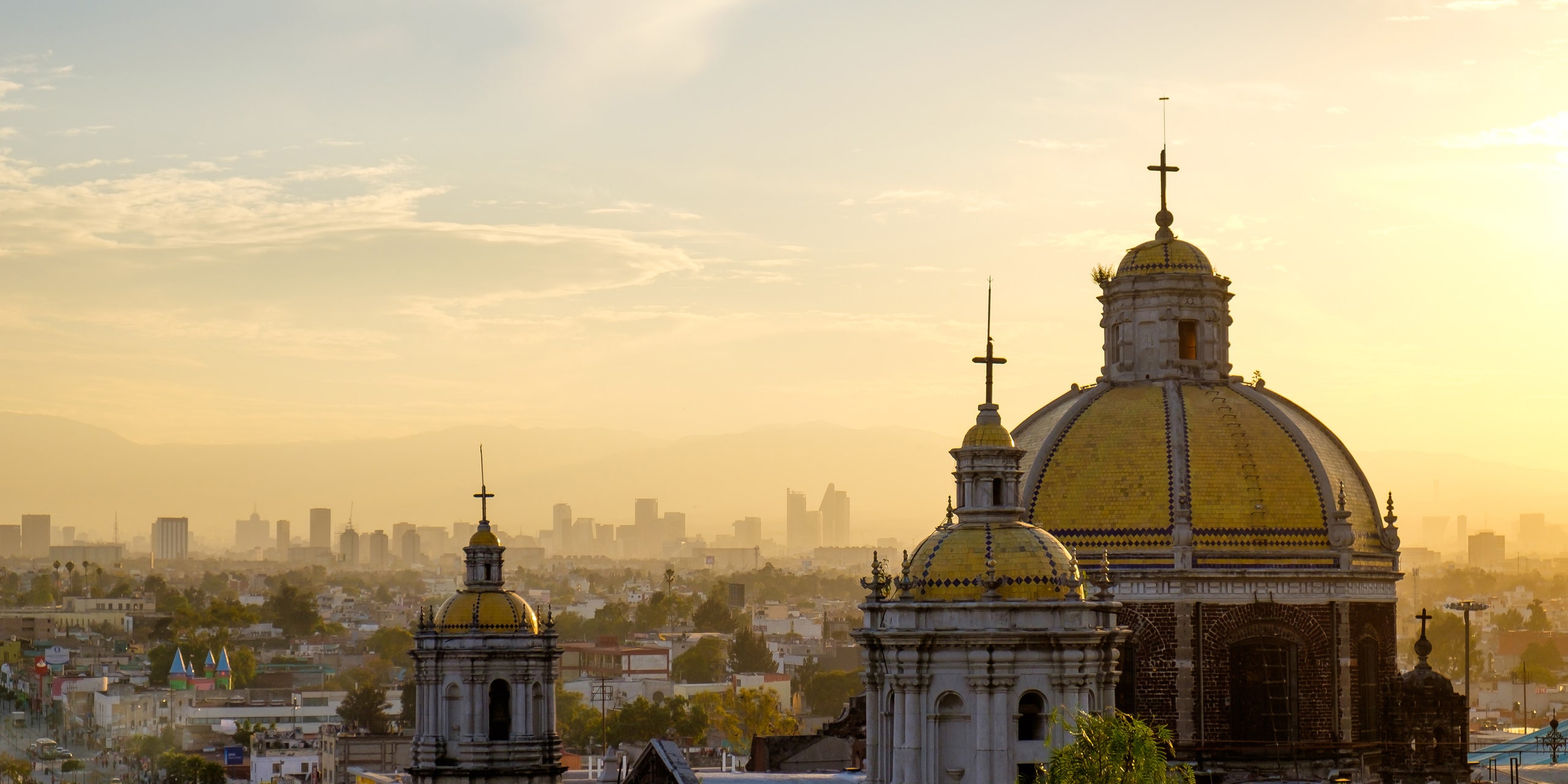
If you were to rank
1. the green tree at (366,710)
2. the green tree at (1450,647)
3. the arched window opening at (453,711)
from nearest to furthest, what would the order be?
the arched window opening at (453,711)
the green tree at (366,710)
the green tree at (1450,647)

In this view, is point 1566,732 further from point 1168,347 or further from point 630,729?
point 630,729

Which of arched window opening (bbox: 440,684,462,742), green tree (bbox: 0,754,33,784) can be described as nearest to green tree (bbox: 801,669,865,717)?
green tree (bbox: 0,754,33,784)

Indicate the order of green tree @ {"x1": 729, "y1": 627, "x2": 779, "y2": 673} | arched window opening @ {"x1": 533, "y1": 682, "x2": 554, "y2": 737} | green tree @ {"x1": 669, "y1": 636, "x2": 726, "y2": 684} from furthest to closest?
green tree @ {"x1": 729, "y1": 627, "x2": 779, "y2": 673} → green tree @ {"x1": 669, "y1": 636, "x2": 726, "y2": 684} → arched window opening @ {"x1": 533, "y1": 682, "x2": 554, "y2": 737}

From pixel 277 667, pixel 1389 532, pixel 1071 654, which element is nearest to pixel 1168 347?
pixel 1389 532

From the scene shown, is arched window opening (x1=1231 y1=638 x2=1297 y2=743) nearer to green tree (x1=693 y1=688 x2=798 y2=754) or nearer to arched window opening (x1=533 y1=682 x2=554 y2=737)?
arched window opening (x1=533 y1=682 x2=554 y2=737)

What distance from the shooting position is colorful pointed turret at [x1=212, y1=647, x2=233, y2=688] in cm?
18075

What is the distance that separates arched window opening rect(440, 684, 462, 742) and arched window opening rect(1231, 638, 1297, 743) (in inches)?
848

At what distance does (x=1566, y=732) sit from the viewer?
67875mm

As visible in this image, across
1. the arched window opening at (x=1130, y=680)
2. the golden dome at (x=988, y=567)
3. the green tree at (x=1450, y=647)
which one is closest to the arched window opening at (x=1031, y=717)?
the golden dome at (x=988, y=567)

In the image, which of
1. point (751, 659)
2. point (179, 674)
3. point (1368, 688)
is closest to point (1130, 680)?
point (1368, 688)

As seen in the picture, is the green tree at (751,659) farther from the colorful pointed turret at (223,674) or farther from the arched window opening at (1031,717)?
the arched window opening at (1031,717)

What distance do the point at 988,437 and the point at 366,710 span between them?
11274cm

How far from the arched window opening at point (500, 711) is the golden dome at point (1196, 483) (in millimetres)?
18588

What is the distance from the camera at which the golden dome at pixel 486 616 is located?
6675cm
